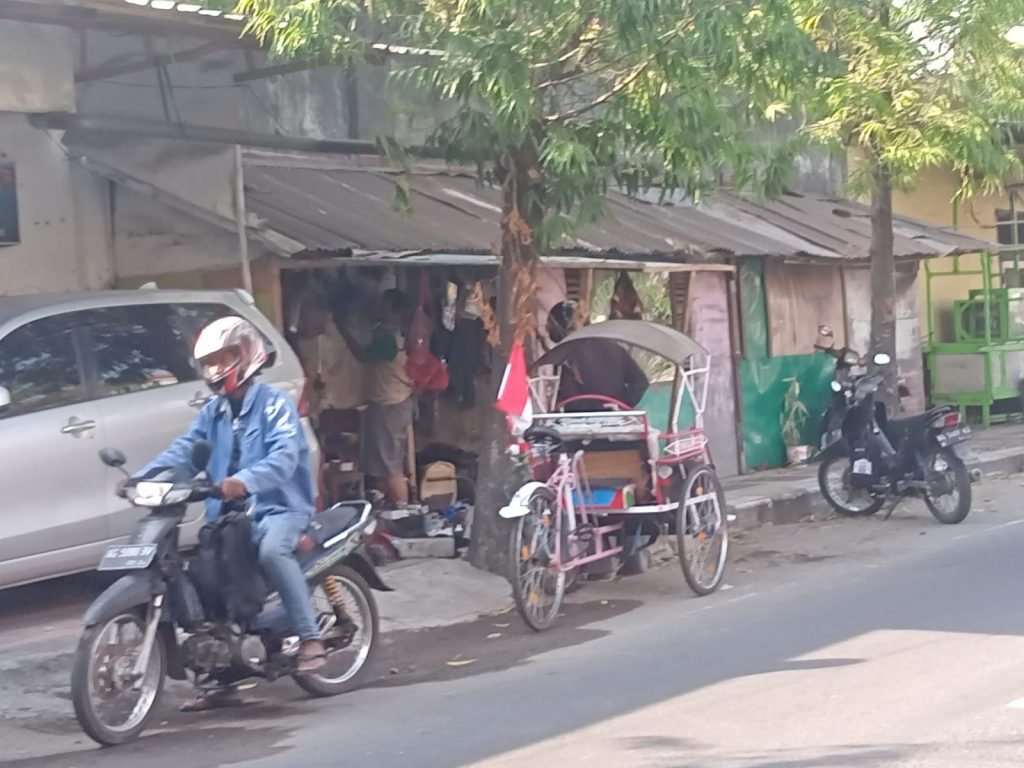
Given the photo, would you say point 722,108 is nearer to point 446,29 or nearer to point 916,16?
point 446,29

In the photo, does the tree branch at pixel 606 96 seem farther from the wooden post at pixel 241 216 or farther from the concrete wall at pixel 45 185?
Answer: the concrete wall at pixel 45 185

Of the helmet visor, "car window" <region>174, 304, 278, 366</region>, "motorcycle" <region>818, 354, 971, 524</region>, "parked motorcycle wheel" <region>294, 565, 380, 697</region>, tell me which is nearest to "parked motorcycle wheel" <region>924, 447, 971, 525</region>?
"motorcycle" <region>818, 354, 971, 524</region>

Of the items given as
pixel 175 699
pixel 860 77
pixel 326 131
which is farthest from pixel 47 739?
pixel 860 77

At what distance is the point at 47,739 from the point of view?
6.98 m

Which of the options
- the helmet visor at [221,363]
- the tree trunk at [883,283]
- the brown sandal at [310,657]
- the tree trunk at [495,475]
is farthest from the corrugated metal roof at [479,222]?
the brown sandal at [310,657]

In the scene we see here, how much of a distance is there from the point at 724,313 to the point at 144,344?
8.65 meters

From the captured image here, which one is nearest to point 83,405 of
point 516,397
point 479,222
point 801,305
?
point 516,397

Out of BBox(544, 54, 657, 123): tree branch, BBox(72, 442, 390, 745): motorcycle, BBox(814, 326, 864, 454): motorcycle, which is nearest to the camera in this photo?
BBox(72, 442, 390, 745): motorcycle

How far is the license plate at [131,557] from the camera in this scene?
6.57 metres

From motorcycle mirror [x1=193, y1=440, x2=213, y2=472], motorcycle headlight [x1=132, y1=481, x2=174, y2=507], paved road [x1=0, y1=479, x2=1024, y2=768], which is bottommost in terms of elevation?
paved road [x1=0, y1=479, x2=1024, y2=768]

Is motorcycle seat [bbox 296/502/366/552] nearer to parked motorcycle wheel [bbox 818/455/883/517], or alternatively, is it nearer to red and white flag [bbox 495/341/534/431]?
red and white flag [bbox 495/341/534/431]

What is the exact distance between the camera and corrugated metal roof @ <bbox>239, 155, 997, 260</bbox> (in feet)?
38.2

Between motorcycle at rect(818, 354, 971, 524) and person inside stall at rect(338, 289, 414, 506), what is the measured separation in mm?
3810

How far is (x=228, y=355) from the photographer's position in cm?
698
